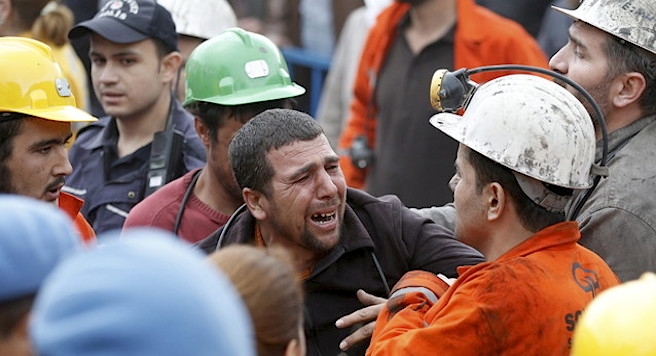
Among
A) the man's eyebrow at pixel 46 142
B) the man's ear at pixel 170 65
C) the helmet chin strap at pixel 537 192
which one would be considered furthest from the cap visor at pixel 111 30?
the helmet chin strap at pixel 537 192

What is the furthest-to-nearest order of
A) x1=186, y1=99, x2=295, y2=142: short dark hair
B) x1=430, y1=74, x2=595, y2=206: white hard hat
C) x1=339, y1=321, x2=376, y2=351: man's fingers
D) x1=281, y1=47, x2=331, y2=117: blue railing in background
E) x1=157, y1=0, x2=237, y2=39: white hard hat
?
x1=281, y1=47, x2=331, y2=117: blue railing in background < x1=157, y1=0, x2=237, y2=39: white hard hat < x1=186, y1=99, x2=295, y2=142: short dark hair < x1=339, y1=321, x2=376, y2=351: man's fingers < x1=430, y1=74, x2=595, y2=206: white hard hat

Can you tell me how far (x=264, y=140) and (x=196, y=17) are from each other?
9.00ft

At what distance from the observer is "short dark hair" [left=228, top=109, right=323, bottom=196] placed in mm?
4551

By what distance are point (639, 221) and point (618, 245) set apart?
11cm

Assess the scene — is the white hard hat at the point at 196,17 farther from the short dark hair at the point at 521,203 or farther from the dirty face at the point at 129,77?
the short dark hair at the point at 521,203

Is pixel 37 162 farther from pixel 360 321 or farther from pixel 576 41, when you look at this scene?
pixel 576 41

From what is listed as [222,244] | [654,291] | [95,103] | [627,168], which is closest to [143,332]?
[654,291]

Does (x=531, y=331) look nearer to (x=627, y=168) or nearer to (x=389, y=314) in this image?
(x=389, y=314)

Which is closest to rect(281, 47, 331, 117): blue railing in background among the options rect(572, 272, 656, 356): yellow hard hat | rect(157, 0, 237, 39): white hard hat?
rect(157, 0, 237, 39): white hard hat

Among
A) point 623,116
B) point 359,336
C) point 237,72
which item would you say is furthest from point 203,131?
point 623,116

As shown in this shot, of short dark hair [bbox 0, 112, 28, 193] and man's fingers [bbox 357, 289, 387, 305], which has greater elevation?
short dark hair [bbox 0, 112, 28, 193]

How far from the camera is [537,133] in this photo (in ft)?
12.4

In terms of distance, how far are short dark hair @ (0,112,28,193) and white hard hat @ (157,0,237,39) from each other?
8.13ft

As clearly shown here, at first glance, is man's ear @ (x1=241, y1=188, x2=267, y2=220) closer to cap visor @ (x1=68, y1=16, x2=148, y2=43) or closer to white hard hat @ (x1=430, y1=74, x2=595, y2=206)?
white hard hat @ (x1=430, y1=74, x2=595, y2=206)
